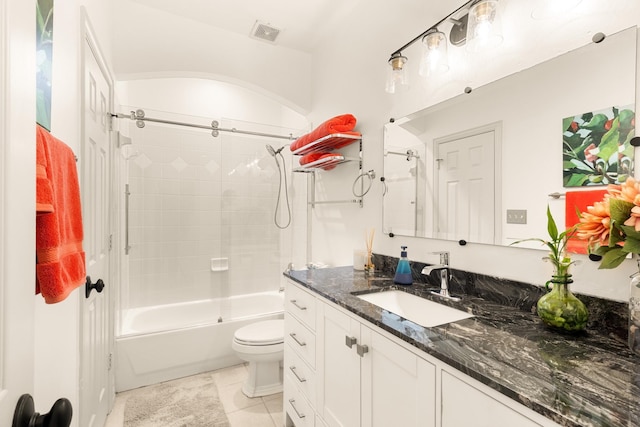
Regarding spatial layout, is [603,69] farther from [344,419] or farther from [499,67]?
[344,419]

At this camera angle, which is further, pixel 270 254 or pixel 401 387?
pixel 270 254

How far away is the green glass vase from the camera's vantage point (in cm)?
92

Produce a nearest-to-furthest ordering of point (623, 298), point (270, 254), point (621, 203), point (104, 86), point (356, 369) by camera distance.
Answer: point (621, 203) → point (623, 298) → point (356, 369) → point (104, 86) → point (270, 254)

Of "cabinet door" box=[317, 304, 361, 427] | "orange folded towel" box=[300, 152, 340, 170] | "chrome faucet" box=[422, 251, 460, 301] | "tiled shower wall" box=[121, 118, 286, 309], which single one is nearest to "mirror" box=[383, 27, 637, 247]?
"chrome faucet" box=[422, 251, 460, 301]

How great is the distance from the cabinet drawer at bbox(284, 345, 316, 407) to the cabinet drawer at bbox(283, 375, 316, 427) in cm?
4

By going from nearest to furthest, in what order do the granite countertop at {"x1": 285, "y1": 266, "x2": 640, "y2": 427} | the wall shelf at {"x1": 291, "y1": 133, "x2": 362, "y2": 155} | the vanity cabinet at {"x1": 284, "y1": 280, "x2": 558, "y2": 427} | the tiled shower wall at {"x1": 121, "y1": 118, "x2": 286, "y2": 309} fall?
1. the granite countertop at {"x1": 285, "y1": 266, "x2": 640, "y2": 427}
2. the vanity cabinet at {"x1": 284, "y1": 280, "x2": 558, "y2": 427}
3. the wall shelf at {"x1": 291, "y1": 133, "x2": 362, "y2": 155}
4. the tiled shower wall at {"x1": 121, "y1": 118, "x2": 286, "y2": 309}

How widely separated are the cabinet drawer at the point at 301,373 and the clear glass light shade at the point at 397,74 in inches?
60.9

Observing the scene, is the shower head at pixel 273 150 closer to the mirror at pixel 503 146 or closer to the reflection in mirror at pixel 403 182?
the reflection in mirror at pixel 403 182

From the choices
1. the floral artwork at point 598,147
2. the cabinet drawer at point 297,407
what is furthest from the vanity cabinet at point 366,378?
the floral artwork at point 598,147

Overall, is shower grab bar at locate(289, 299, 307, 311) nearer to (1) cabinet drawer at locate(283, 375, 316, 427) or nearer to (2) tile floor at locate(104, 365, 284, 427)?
(1) cabinet drawer at locate(283, 375, 316, 427)

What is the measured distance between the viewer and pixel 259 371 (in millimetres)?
2178

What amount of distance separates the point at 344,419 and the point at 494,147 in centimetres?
127

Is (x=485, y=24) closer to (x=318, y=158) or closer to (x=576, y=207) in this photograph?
(x=576, y=207)

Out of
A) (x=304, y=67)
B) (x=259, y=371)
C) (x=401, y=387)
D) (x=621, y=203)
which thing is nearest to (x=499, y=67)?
(x=621, y=203)
